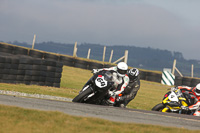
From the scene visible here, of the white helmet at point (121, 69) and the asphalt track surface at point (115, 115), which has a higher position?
the white helmet at point (121, 69)

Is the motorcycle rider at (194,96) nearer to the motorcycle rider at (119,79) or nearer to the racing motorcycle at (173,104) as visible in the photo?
the racing motorcycle at (173,104)

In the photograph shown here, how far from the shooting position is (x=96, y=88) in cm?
952

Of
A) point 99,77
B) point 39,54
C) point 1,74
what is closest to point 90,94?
point 99,77

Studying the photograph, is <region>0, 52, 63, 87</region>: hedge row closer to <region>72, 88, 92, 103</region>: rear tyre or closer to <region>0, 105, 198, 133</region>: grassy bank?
<region>72, 88, 92, 103</region>: rear tyre

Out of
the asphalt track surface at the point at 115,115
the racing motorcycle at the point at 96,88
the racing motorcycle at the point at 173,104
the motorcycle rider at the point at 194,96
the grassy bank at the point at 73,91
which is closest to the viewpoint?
the asphalt track surface at the point at 115,115

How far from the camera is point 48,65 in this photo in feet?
55.3

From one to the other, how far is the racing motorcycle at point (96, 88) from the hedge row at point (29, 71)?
22.1 feet

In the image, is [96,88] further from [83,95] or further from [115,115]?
[115,115]

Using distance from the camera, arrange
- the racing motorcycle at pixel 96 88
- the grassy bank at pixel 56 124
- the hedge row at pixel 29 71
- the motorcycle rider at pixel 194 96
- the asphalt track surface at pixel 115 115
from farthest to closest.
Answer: the hedge row at pixel 29 71 < the motorcycle rider at pixel 194 96 < the racing motorcycle at pixel 96 88 < the asphalt track surface at pixel 115 115 < the grassy bank at pixel 56 124

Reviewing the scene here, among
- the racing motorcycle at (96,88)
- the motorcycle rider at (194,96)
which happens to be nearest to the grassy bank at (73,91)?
the motorcycle rider at (194,96)

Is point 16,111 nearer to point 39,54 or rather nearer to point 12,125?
point 12,125

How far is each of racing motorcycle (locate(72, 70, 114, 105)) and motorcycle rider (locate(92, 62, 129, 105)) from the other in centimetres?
76

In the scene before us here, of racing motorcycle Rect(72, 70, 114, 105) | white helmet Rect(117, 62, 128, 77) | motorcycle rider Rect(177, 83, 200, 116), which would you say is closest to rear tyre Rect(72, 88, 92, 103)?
racing motorcycle Rect(72, 70, 114, 105)

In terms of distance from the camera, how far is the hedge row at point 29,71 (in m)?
15.5
